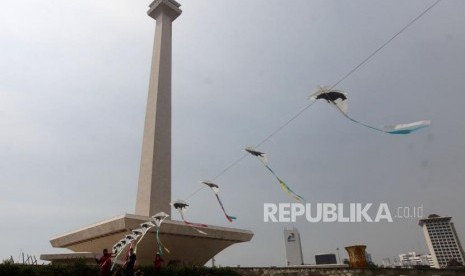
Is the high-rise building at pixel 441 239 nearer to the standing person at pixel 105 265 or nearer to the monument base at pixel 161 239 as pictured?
the monument base at pixel 161 239

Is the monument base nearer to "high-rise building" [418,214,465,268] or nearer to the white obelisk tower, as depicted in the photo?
the white obelisk tower

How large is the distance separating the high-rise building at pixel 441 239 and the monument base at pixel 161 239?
149693mm

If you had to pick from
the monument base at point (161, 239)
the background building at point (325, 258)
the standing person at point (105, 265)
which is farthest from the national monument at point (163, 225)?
the background building at point (325, 258)

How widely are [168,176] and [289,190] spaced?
13942mm

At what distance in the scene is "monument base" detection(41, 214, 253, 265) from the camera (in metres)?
18.5

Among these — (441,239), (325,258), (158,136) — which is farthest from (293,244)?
(158,136)

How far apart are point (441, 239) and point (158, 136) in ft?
542

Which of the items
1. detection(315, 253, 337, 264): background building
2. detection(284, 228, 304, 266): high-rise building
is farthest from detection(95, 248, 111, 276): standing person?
detection(284, 228, 304, 266): high-rise building

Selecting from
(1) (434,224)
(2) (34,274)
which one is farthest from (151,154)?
(1) (434,224)

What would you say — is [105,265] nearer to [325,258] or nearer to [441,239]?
[325,258]

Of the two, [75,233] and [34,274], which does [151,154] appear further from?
[34,274]

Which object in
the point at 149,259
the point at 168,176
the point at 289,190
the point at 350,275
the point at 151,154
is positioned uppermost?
the point at 151,154

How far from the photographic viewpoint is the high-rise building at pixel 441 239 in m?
146

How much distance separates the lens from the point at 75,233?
2139 centimetres
